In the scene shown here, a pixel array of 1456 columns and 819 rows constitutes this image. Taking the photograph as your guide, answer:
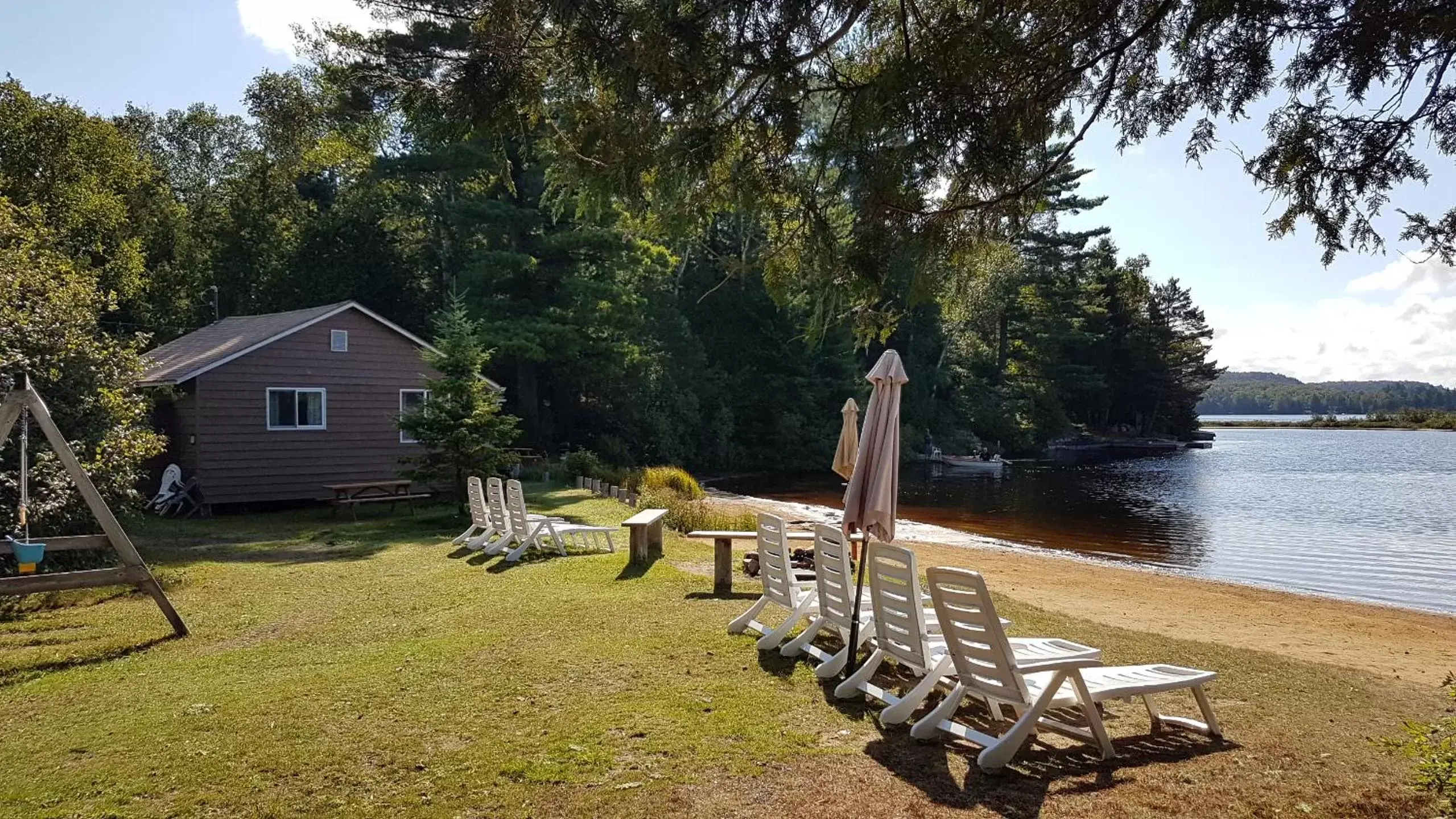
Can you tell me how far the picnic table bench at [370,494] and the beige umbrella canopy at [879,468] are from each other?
51.9 feet

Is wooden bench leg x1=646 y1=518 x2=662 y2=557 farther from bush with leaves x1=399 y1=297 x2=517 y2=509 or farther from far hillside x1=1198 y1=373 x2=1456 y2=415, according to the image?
far hillside x1=1198 y1=373 x2=1456 y2=415

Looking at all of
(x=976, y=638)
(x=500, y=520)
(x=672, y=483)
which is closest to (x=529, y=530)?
(x=500, y=520)

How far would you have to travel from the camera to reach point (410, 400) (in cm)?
2348

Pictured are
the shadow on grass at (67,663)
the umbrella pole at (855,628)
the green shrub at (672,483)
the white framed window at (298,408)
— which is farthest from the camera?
the green shrub at (672,483)

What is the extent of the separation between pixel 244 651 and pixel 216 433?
46.9 feet

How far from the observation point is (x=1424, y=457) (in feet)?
196

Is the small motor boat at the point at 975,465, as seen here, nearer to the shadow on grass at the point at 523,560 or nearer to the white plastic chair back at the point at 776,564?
the shadow on grass at the point at 523,560

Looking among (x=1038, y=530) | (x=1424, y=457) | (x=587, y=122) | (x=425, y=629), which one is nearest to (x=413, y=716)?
(x=425, y=629)

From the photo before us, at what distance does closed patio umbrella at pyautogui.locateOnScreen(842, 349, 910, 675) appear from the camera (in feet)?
21.3

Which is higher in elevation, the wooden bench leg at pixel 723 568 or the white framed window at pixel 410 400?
the white framed window at pixel 410 400

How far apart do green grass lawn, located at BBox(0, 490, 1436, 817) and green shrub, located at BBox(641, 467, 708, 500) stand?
1232 centimetres

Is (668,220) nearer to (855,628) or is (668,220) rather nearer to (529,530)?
(855,628)

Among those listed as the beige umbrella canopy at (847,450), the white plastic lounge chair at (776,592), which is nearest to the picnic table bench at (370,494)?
the beige umbrella canopy at (847,450)

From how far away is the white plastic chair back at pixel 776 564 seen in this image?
7.54 metres
